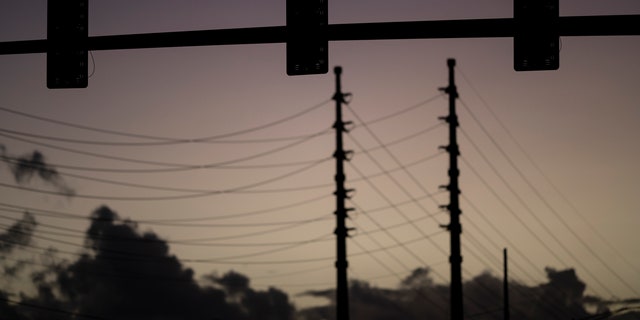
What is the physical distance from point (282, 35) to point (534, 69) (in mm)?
3795

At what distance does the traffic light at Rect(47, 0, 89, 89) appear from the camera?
51.6 feet

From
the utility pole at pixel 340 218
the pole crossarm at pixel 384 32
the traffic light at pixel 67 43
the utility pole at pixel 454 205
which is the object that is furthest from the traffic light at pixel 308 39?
the utility pole at pixel 454 205

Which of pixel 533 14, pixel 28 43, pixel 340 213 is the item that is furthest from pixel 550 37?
pixel 340 213

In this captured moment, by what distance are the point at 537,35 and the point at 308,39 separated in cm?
338

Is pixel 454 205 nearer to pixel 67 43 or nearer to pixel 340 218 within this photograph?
pixel 340 218

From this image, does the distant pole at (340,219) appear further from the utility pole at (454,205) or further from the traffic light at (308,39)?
the traffic light at (308,39)

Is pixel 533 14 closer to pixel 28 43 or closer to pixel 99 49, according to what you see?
pixel 99 49

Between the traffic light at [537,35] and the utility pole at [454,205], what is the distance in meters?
21.7

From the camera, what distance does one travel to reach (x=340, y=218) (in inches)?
1464

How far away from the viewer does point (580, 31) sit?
14.7 m

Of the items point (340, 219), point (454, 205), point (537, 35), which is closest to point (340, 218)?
point (340, 219)

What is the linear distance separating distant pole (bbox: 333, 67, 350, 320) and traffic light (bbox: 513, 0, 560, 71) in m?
21.6

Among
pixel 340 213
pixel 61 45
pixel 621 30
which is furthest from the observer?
pixel 340 213

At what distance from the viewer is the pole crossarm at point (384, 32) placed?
14617mm
